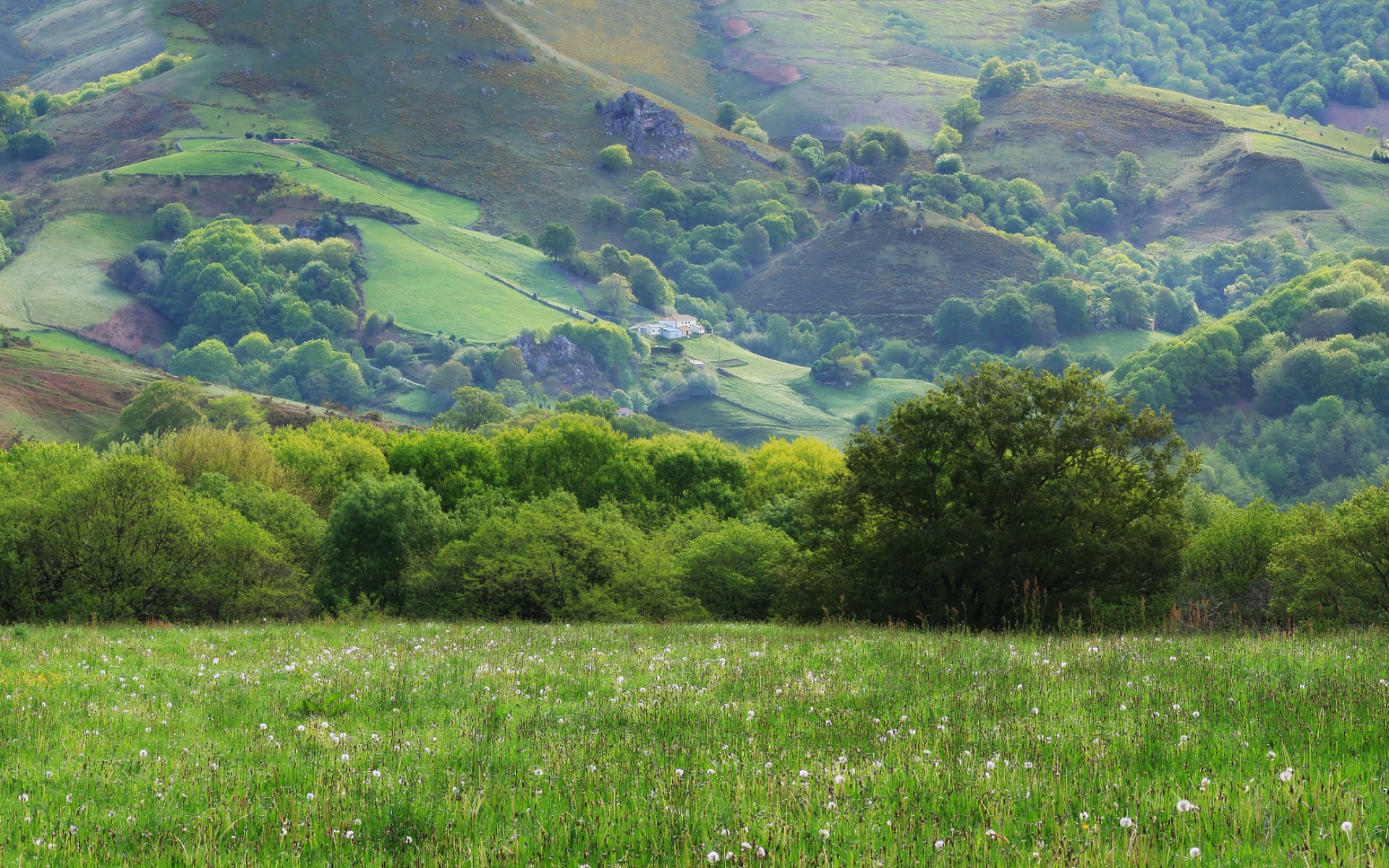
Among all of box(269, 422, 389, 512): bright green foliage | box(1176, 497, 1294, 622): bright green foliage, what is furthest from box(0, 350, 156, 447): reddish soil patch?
box(1176, 497, 1294, 622): bright green foliage

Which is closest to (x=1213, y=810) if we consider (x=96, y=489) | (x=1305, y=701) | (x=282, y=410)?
(x=1305, y=701)

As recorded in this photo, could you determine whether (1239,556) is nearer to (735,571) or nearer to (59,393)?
Result: (735,571)

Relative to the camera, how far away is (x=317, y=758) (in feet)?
30.8

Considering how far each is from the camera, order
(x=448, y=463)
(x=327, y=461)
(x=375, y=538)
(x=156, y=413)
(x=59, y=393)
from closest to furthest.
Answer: (x=375, y=538)
(x=448, y=463)
(x=327, y=461)
(x=156, y=413)
(x=59, y=393)

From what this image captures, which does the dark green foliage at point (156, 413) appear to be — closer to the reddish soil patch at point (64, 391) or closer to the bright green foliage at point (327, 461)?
the reddish soil patch at point (64, 391)

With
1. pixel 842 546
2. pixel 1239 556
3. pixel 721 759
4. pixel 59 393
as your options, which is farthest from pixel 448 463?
pixel 59 393

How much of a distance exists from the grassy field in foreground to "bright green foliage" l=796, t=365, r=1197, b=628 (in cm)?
2034

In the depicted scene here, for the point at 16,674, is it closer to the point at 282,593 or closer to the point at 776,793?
the point at 776,793

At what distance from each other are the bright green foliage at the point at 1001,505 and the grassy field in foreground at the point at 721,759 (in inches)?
801

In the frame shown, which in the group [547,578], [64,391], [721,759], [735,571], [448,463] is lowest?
[64,391]

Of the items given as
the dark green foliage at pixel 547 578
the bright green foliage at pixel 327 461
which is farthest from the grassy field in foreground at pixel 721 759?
the bright green foliage at pixel 327 461

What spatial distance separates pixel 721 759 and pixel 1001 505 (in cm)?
2975

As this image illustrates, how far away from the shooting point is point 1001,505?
1448 inches

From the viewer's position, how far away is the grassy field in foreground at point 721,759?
22.1ft
